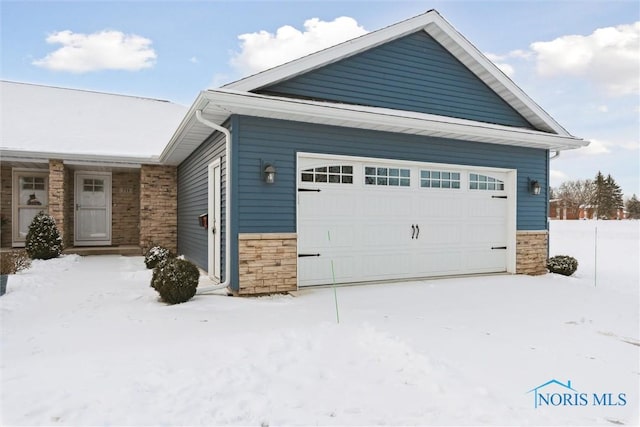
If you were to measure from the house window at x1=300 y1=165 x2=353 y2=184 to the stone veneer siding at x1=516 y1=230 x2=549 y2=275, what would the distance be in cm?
428

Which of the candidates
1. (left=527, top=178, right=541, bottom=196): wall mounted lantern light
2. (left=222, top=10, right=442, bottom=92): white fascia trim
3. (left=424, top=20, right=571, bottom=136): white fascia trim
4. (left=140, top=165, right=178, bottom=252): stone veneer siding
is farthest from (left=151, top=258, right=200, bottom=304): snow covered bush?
(left=527, top=178, right=541, bottom=196): wall mounted lantern light

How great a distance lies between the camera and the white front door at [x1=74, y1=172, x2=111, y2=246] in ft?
40.0

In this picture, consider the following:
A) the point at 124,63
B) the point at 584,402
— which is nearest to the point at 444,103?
the point at 584,402

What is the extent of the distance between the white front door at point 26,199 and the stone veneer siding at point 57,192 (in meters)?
1.29

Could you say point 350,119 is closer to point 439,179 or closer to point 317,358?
point 439,179

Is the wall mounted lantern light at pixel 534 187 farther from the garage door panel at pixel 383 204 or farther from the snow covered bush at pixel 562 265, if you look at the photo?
the garage door panel at pixel 383 204

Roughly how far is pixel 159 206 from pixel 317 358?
30.9 feet

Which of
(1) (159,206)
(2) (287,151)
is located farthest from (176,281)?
(1) (159,206)

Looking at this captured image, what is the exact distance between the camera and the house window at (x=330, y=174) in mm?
6723

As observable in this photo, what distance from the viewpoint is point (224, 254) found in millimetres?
6648

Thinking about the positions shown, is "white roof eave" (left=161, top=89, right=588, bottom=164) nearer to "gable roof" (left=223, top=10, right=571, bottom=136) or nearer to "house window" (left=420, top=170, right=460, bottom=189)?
"gable roof" (left=223, top=10, right=571, bottom=136)

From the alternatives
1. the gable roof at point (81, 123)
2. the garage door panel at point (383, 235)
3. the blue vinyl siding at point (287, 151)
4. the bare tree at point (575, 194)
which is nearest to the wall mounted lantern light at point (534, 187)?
the blue vinyl siding at point (287, 151)

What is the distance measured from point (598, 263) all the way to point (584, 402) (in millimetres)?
10714

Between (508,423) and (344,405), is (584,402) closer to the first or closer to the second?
(508,423)
